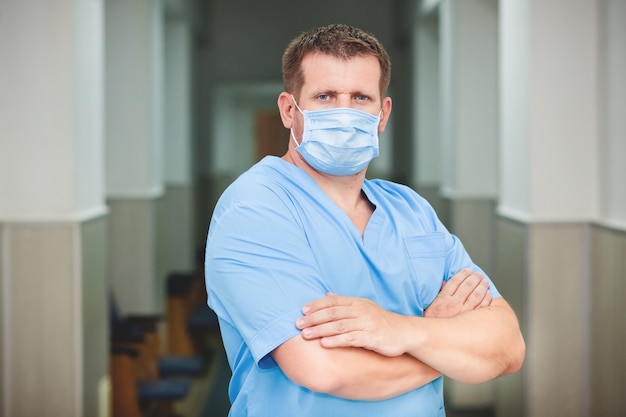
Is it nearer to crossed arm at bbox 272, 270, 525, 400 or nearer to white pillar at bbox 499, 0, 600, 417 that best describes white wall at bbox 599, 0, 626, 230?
white pillar at bbox 499, 0, 600, 417

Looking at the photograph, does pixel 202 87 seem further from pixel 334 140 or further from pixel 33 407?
pixel 334 140

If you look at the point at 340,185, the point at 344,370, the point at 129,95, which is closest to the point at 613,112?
the point at 340,185

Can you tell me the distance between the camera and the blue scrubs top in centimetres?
127

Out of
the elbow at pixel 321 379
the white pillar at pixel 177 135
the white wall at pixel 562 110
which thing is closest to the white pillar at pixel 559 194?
the white wall at pixel 562 110

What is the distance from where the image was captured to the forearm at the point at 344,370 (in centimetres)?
124

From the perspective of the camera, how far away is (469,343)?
1351mm

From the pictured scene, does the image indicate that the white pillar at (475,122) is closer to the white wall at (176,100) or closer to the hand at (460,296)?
the white wall at (176,100)

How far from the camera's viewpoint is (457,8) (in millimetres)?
4598

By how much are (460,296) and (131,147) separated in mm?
3736

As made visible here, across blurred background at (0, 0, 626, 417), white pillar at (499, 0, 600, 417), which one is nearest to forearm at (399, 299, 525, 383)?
blurred background at (0, 0, 626, 417)

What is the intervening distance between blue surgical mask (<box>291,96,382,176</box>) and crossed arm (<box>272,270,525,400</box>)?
28 cm

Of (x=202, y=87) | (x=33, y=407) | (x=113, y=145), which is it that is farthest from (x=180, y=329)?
(x=202, y=87)

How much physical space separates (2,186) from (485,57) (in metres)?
2.90

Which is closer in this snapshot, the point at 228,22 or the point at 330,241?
the point at 330,241
